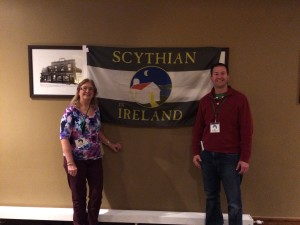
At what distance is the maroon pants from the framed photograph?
70cm

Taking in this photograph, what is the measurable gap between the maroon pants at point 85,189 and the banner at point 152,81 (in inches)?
20.7

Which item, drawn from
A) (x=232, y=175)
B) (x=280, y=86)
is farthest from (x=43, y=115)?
(x=280, y=86)

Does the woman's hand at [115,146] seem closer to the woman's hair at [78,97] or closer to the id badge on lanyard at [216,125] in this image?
the woman's hair at [78,97]

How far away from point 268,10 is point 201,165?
1.46 m

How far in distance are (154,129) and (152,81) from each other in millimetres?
447

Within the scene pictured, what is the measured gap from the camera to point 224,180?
7.20 ft

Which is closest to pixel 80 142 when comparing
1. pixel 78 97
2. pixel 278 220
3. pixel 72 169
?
pixel 72 169

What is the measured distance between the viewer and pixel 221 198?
104 inches

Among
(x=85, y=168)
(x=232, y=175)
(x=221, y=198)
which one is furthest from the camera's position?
(x=221, y=198)

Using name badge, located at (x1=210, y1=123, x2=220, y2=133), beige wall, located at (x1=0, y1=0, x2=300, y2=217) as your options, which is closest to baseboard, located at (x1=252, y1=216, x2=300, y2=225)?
beige wall, located at (x1=0, y1=0, x2=300, y2=217)

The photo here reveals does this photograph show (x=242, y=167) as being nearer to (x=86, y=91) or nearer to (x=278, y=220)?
(x=278, y=220)

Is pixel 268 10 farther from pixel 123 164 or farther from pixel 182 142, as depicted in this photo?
pixel 123 164

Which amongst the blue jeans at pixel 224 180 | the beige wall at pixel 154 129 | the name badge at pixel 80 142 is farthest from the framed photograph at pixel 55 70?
the blue jeans at pixel 224 180

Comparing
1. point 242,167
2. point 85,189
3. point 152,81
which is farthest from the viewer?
point 152,81
